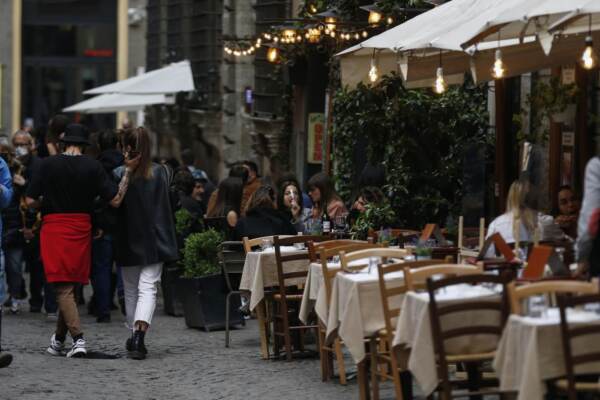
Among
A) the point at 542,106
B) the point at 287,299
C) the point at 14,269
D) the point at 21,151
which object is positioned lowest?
the point at 14,269

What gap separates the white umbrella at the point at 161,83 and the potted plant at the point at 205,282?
8.86 metres

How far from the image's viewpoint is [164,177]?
45.0ft

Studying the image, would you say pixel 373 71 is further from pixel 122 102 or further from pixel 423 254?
pixel 122 102

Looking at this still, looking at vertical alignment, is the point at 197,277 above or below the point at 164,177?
below

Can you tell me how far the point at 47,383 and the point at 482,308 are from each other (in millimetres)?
4170

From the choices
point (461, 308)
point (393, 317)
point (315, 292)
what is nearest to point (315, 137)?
point (315, 292)

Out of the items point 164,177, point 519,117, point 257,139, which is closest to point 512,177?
point 519,117

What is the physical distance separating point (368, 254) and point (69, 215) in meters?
3.37

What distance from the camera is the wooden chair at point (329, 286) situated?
1121cm

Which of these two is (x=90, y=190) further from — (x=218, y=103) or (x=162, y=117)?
(x=162, y=117)

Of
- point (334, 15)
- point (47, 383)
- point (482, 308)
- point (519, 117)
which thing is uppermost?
point (334, 15)

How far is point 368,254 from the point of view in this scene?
1094cm

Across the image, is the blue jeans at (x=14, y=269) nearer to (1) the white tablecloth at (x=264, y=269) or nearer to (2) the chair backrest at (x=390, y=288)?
(1) the white tablecloth at (x=264, y=269)

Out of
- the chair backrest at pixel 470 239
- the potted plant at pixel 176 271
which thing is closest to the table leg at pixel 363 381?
the chair backrest at pixel 470 239
